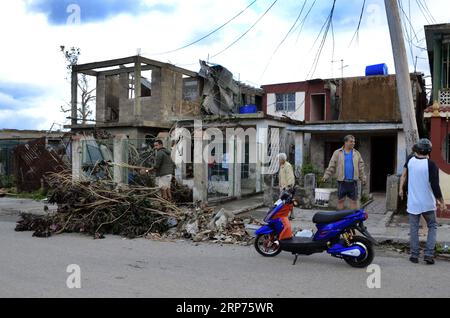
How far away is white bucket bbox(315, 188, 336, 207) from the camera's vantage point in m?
13.4

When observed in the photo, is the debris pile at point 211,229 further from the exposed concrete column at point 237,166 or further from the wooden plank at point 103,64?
the wooden plank at point 103,64

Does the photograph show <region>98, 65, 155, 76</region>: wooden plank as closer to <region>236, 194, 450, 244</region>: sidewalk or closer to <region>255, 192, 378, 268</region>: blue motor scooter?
<region>236, 194, 450, 244</region>: sidewalk

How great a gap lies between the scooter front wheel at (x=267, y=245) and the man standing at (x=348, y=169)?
2.11 meters

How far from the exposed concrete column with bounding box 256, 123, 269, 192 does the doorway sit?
230 inches

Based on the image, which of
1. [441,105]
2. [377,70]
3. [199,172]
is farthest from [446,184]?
[377,70]

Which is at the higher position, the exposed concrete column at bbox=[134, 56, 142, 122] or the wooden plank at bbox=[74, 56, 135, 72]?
the wooden plank at bbox=[74, 56, 135, 72]

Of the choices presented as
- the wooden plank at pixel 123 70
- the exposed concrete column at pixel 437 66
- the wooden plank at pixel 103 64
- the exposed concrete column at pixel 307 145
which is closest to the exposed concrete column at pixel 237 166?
the exposed concrete column at pixel 307 145

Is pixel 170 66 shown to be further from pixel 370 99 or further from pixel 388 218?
pixel 388 218

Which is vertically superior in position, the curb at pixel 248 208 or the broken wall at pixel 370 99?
the broken wall at pixel 370 99

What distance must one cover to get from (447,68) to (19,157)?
54.6 ft

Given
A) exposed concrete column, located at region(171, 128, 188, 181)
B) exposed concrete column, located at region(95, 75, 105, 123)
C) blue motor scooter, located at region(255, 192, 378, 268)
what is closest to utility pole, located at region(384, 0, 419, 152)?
blue motor scooter, located at region(255, 192, 378, 268)

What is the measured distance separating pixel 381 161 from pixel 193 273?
16.3 meters

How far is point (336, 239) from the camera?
6.66 meters

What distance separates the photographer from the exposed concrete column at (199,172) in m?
12.9
